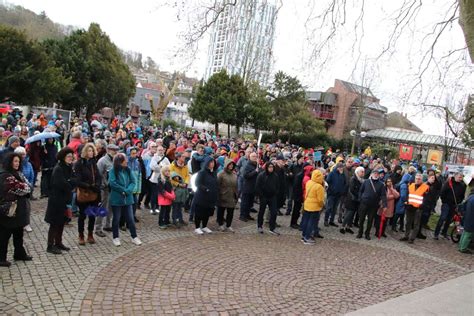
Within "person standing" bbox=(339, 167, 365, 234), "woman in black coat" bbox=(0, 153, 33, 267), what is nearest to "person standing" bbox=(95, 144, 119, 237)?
"woman in black coat" bbox=(0, 153, 33, 267)

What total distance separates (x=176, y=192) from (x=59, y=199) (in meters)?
2.89

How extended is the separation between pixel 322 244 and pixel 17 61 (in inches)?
1136

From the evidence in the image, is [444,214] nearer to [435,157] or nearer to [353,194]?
[353,194]

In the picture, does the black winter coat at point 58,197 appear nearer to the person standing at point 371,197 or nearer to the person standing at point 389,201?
the person standing at point 371,197

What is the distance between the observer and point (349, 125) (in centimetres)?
5866

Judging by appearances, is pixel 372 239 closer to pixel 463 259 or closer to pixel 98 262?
pixel 463 259

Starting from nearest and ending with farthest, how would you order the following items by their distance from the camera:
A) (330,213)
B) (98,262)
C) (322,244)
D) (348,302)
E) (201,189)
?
(348,302) < (98,262) < (201,189) < (322,244) < (330,213)

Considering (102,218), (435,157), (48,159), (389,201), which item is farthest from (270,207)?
(435,157)

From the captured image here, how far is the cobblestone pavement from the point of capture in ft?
16.2

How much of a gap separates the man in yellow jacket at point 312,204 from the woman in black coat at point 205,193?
2137mm

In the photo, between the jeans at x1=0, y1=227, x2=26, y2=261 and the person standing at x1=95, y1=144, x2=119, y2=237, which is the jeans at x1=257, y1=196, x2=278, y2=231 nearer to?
the person standing at x1=95, y1=144, x2=119, y2=237

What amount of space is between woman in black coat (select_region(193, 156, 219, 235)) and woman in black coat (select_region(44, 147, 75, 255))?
2.81m

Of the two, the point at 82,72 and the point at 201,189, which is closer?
the point at 201,189

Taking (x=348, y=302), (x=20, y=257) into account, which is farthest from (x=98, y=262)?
(x=348, y=302)
